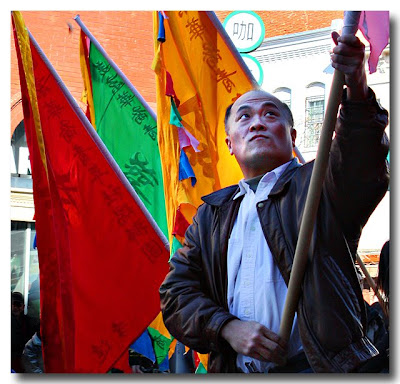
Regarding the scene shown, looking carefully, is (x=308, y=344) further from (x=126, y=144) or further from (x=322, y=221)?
(x=126, y=144)

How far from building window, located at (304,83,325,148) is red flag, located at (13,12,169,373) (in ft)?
2.43

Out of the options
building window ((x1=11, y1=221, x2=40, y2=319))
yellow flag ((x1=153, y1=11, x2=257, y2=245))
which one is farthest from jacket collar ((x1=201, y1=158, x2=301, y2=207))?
building window ((x1=11, y1=221, x2=40, y2=319))

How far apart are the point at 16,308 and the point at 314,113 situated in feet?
3.97

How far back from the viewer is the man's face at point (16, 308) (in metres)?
3.12

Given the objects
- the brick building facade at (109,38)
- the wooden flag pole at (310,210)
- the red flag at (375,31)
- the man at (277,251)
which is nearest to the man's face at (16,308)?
the brick building facade at (109,38)

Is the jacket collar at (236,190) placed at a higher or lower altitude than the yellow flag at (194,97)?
lower

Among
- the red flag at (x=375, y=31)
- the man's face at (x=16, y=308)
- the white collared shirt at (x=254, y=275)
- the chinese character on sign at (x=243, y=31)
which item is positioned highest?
the chinese character on sign at (x=243, y=31)

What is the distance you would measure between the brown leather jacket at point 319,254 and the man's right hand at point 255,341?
3cm

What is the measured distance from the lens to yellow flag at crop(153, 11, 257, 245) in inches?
130

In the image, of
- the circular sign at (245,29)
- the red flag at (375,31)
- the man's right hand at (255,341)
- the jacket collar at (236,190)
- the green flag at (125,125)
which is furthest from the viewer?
the green flag at (125,125)

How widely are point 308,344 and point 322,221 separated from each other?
0.94ft

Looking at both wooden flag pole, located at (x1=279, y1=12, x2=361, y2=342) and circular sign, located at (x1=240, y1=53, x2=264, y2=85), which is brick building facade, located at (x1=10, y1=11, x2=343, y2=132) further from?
wooden flag pole, located at (x1=279, y1=12, x2=361, y2=342)

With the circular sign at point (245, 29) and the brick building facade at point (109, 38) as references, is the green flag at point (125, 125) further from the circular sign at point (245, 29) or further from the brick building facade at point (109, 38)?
the circular sign at point (245, 29)

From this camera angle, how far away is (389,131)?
292 cm
